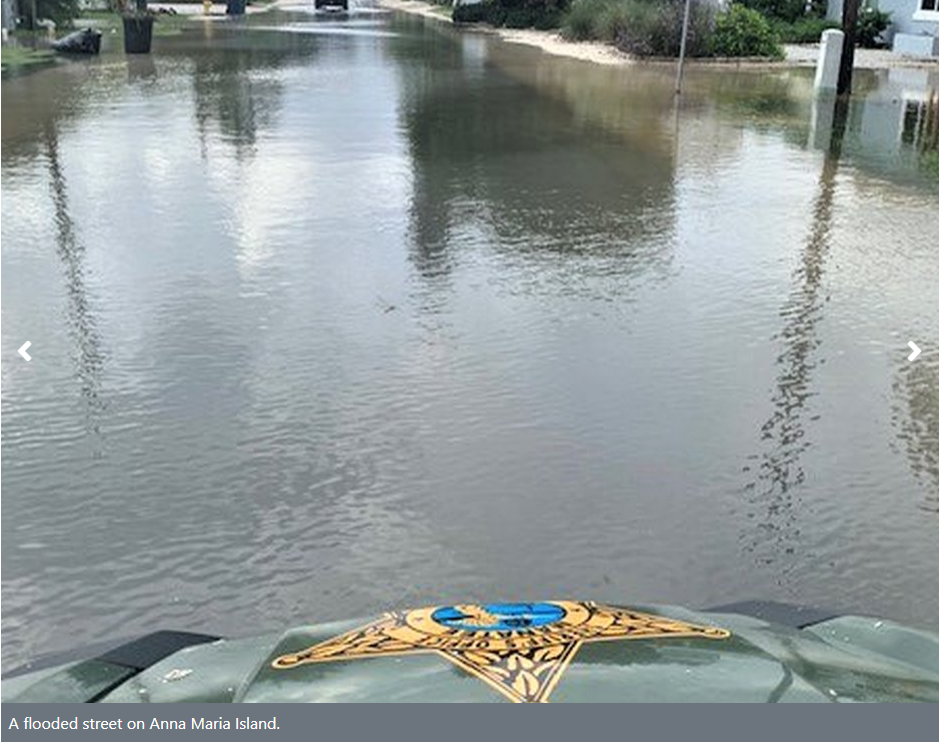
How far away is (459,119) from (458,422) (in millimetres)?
12921

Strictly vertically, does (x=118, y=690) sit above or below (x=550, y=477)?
above

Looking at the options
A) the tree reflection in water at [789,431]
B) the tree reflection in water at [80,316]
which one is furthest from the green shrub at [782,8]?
the tree reflection in water at [80,316]

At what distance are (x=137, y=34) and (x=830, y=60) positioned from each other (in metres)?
19.3

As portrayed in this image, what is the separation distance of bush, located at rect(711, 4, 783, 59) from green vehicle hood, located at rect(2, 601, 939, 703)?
29.0m

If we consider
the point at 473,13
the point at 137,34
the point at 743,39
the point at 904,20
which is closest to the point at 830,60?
the point at 743,39

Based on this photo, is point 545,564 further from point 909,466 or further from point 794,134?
point 794,134

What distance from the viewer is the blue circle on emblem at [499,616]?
8.69 ft

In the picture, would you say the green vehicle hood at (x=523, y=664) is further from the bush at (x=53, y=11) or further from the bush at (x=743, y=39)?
Answer: the bush at (x=53, y=11)

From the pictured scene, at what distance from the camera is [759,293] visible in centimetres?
850

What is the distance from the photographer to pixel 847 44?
2164 centimetres

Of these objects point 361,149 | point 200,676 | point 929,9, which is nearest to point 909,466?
point 200,676

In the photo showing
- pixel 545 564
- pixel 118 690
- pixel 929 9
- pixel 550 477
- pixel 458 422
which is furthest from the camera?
pixel 929 9

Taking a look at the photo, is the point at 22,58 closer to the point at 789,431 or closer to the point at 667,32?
the point at 667,32

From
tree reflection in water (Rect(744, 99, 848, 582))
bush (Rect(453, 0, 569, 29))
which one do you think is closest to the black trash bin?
bush (Rect(453, 0, 569, 29))
